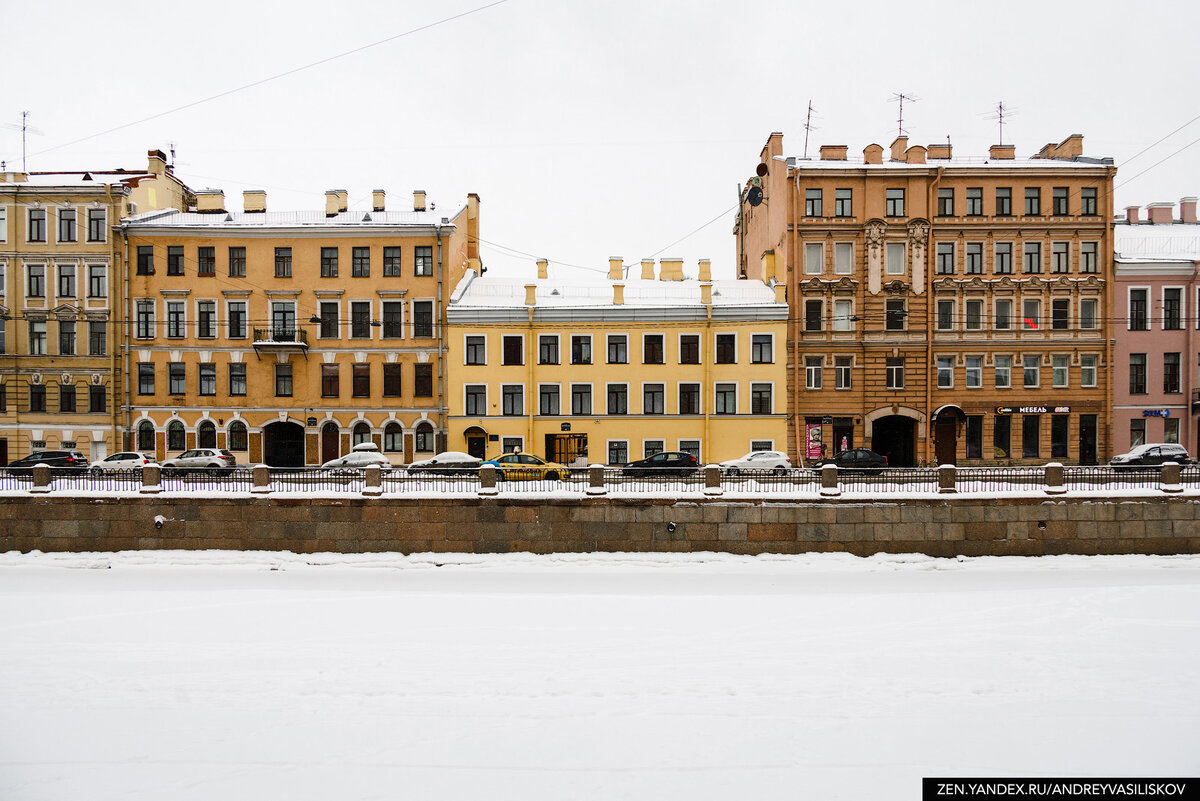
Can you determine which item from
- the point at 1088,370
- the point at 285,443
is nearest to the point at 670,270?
the point at 1088,370

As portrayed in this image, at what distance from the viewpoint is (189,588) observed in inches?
584

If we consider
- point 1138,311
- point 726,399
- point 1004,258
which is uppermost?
point 1004,258

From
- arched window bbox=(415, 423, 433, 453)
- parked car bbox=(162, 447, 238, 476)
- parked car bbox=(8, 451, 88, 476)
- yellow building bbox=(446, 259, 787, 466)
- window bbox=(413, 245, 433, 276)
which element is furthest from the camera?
window bbox=(413, 245, 433, 276)

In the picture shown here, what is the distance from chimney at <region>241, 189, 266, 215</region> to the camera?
3112 cm

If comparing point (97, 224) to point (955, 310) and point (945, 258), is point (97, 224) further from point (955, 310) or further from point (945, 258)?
point (955, 310)

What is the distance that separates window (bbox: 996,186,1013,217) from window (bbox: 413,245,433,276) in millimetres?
22965

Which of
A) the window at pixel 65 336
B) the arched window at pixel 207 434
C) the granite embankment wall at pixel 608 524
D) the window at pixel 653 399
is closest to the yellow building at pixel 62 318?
the window at pixel 65 336

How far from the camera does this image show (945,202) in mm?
29188

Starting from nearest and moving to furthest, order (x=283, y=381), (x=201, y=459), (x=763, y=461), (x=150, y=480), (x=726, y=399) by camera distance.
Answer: (x=150, y=480) → (x=763, y=461) → (x=201, y=459) → (x=726, y=399) → (x=283, y=381)

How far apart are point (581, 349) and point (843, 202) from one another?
12186mm

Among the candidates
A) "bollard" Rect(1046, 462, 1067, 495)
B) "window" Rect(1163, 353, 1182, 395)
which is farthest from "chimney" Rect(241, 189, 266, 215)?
"window" Rect(1163, 353, 1182, 395)

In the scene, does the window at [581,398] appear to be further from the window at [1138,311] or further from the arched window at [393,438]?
the window at [1138,311]

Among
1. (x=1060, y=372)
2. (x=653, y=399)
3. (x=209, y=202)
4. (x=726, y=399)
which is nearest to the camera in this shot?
(x=726, y=399)

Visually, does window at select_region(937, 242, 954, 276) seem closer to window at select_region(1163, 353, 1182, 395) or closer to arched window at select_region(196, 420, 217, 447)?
window at select_region(1163, 353, 1182, 395)
